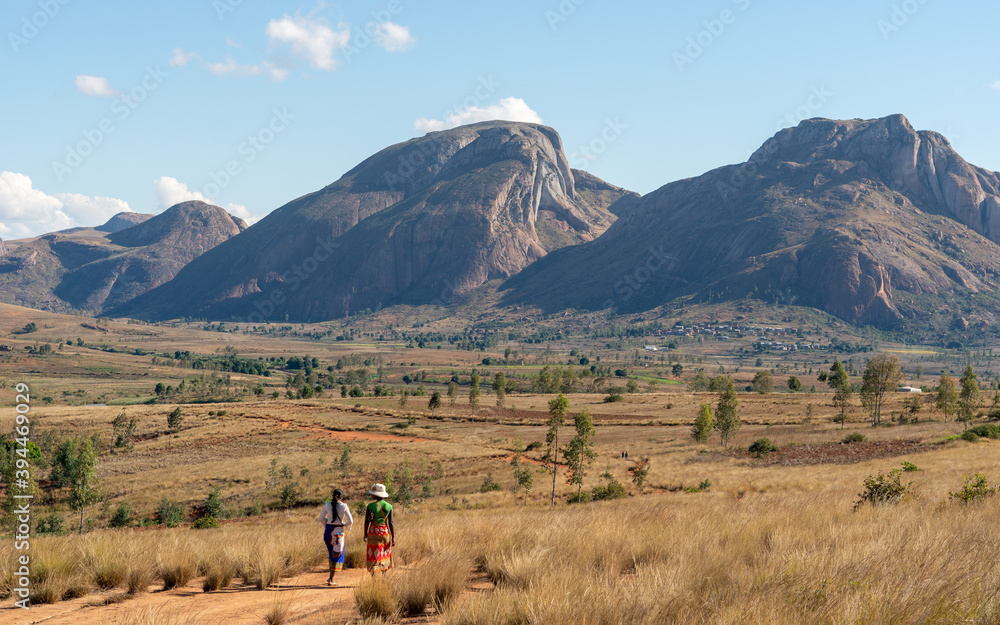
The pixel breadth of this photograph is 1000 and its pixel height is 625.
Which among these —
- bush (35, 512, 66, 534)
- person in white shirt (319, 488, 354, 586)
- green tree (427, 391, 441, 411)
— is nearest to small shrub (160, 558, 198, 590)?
person in white shirt (319, 488, 354, 586)

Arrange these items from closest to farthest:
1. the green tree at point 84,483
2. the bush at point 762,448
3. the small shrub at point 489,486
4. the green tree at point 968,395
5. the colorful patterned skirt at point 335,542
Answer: the colorful patterned skirt at point 335,542, the green tree at point 84,483, the small shrub at point 489,486, the bush at point 762,448, the green tree at point 968,395

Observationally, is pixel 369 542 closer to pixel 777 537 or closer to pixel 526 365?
pixel 777 537

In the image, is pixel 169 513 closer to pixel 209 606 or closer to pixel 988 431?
pixel 209 606

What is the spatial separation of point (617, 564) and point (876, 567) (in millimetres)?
3034

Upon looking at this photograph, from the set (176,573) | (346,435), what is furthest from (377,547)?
(346,435)

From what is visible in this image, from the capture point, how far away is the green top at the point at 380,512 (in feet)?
32.0

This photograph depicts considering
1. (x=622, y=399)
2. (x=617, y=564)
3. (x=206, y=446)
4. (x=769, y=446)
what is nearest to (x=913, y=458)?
(x=769, y=446)

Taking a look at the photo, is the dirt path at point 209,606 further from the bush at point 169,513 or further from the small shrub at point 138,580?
the bush at point 169,513

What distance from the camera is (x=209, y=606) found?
780 centimetres

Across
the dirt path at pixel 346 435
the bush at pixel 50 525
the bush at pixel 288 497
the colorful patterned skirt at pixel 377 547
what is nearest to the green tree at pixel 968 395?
the dirt path at pixel 346 435

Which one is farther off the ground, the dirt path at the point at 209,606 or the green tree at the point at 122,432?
the dirt path at the point at 209,606

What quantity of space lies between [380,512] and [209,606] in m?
2.68

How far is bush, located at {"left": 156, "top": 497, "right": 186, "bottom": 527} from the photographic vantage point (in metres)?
35.3

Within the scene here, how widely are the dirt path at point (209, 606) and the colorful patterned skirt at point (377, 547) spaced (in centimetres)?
60
